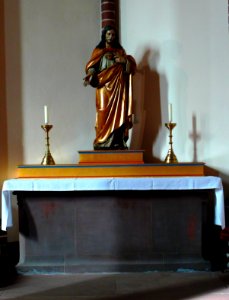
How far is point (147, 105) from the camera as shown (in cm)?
446

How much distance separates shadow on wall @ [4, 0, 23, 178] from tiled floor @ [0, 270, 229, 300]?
1596mm

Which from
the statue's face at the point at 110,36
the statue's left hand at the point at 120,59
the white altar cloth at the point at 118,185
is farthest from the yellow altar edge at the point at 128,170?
the statue's face at the point at 110,36

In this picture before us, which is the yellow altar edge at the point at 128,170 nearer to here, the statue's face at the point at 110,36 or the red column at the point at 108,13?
the statue's face at the point at 110,36

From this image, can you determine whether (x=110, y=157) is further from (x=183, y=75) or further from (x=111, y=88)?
(x=183, y=75)

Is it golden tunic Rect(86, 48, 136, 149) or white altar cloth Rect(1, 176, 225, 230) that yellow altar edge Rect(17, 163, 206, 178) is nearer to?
white altar cloth Rect(1, 176, 225, 230)

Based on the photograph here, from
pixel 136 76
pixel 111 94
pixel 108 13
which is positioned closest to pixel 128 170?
pixel 111 94

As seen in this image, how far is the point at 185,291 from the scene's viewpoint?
304 centimetres

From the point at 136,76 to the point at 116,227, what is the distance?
1913 mm

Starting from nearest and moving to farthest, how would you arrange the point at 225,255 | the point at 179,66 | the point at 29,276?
the point at 29,276 → the point at 225,255 → the point at 179,66

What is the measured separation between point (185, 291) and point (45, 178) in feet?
5.32

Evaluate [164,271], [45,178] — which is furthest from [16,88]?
[164,271]

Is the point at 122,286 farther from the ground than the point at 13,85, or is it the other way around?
the point at 13,85

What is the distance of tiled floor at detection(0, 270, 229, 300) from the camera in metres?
2.96

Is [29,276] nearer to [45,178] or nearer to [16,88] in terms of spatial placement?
[45,178]
